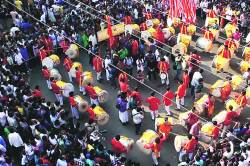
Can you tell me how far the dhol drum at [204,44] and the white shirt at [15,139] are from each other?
35.2ft

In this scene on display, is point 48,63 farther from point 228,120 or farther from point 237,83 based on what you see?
point 228,120

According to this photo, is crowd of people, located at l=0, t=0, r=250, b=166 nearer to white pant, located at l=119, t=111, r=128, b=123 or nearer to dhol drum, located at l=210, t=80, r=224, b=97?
white pant, located at l=119, t=111, r=128, b=123

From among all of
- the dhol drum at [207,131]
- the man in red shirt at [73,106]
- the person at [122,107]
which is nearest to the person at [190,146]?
the dhol drum at [207,131]

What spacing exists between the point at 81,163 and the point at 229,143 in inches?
200

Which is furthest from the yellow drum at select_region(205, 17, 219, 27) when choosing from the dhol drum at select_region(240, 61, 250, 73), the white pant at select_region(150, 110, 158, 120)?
the white pant at select_region(150, 110, 158, 120)

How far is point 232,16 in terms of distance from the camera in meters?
23.7

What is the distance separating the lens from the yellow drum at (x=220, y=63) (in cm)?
2095

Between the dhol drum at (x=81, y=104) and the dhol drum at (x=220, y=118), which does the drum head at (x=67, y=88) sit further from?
the dhol drum at (x=220, y=118)

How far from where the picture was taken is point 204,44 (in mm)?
22781

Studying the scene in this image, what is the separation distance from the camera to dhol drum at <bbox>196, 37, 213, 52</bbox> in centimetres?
2269

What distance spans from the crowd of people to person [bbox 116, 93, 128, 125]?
0.13 feet

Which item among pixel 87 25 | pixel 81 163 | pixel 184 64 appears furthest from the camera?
pixel 87 25

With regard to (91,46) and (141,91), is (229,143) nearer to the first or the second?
(141,91)

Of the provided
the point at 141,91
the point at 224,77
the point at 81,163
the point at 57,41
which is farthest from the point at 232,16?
the point at 81,163
